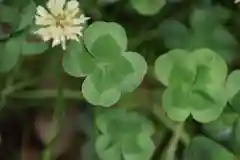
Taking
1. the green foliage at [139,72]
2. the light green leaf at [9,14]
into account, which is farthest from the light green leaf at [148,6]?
the light green leaf at [9,14]

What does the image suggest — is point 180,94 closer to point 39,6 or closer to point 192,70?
point 192,70

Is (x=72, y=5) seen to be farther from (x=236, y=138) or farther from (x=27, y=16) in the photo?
(x=236, y=138)

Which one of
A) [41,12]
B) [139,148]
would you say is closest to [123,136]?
[139,148]

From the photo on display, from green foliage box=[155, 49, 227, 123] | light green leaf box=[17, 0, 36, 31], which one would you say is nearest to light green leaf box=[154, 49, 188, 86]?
green foliage box=[155, 49, 227, 123]

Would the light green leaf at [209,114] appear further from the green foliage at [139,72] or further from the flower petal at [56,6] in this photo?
the flower petal at [56,6]

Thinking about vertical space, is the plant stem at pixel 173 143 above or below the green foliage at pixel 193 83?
below

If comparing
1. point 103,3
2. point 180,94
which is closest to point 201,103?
point 180,94

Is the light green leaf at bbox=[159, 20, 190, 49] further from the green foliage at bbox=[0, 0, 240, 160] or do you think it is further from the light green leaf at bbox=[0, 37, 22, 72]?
the light green leaf at bbox=[0, 37, 22, 72]
